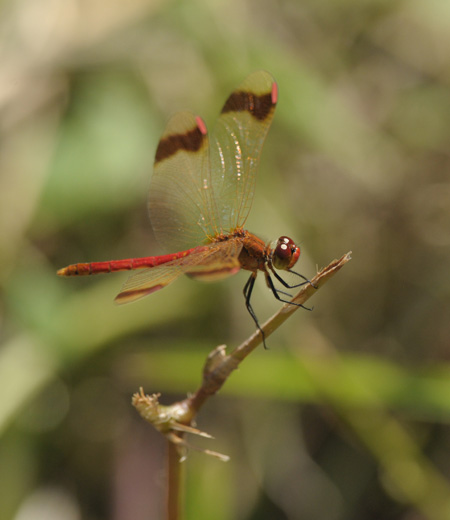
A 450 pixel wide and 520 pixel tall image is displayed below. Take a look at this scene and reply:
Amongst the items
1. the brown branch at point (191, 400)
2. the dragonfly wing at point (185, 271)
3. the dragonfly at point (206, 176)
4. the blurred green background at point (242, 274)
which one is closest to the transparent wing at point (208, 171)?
the dragonfly at point (206, 176)

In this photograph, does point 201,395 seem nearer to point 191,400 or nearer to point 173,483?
point 191,400

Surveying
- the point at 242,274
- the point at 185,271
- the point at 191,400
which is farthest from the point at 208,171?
the point at 191,400

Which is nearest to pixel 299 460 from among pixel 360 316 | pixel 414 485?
pixel 414 485

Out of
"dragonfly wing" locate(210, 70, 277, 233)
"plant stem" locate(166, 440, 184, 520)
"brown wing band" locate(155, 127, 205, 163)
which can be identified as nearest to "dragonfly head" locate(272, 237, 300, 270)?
"dragonfly wing" locate(210, 70, 277, 233)

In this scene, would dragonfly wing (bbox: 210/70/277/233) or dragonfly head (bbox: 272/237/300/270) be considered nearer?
dragonfly head (bbox: 272/237/300/270)

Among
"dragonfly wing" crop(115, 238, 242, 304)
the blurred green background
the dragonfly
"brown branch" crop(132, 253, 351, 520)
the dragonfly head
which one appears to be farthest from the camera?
the blurred green background

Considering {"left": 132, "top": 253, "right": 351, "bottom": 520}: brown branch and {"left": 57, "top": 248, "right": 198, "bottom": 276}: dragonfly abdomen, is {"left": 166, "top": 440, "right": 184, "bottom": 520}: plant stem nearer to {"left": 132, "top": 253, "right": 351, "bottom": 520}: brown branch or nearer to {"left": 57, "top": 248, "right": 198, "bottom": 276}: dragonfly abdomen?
{"left": 132, "top": 253, "right": 351, "bottom": 520}: brown branch

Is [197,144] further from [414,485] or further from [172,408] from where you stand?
[414,485]
